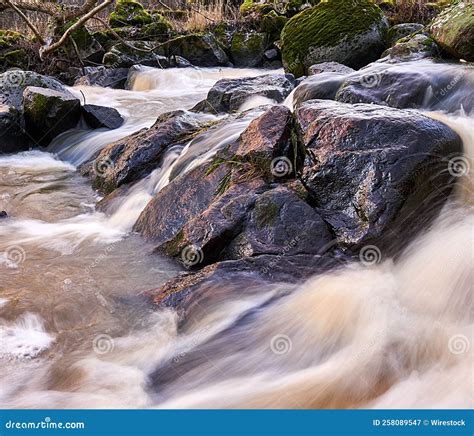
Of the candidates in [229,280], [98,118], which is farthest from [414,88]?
[98,118]

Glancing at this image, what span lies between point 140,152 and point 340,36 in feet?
17.7

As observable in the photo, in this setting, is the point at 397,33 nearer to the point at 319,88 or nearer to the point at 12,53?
the point at 319,88

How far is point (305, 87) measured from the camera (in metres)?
6.67

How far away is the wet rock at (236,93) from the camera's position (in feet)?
25.7

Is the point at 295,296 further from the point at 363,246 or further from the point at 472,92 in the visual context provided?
the point at 472,92

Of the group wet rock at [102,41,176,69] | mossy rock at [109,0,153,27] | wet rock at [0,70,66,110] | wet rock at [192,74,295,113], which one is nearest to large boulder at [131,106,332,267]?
wet rock at [192,74,295,113]

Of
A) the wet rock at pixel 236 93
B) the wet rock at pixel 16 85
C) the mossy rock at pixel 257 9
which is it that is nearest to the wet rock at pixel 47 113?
the wet rock at pixel 16 85

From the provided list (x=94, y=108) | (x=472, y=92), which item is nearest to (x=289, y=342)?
(x=472, y=92)

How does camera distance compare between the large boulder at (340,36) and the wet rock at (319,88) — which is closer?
the wet rock at (319,88)

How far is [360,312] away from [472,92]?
363cm

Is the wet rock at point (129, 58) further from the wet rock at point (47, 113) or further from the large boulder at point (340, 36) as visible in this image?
the wet rock at point (47, 113)

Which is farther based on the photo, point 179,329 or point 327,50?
point 327,50

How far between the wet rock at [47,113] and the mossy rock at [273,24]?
29.3ft

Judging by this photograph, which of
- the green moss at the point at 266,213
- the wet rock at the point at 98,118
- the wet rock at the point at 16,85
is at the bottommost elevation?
the wet rock at the point at 98,118
